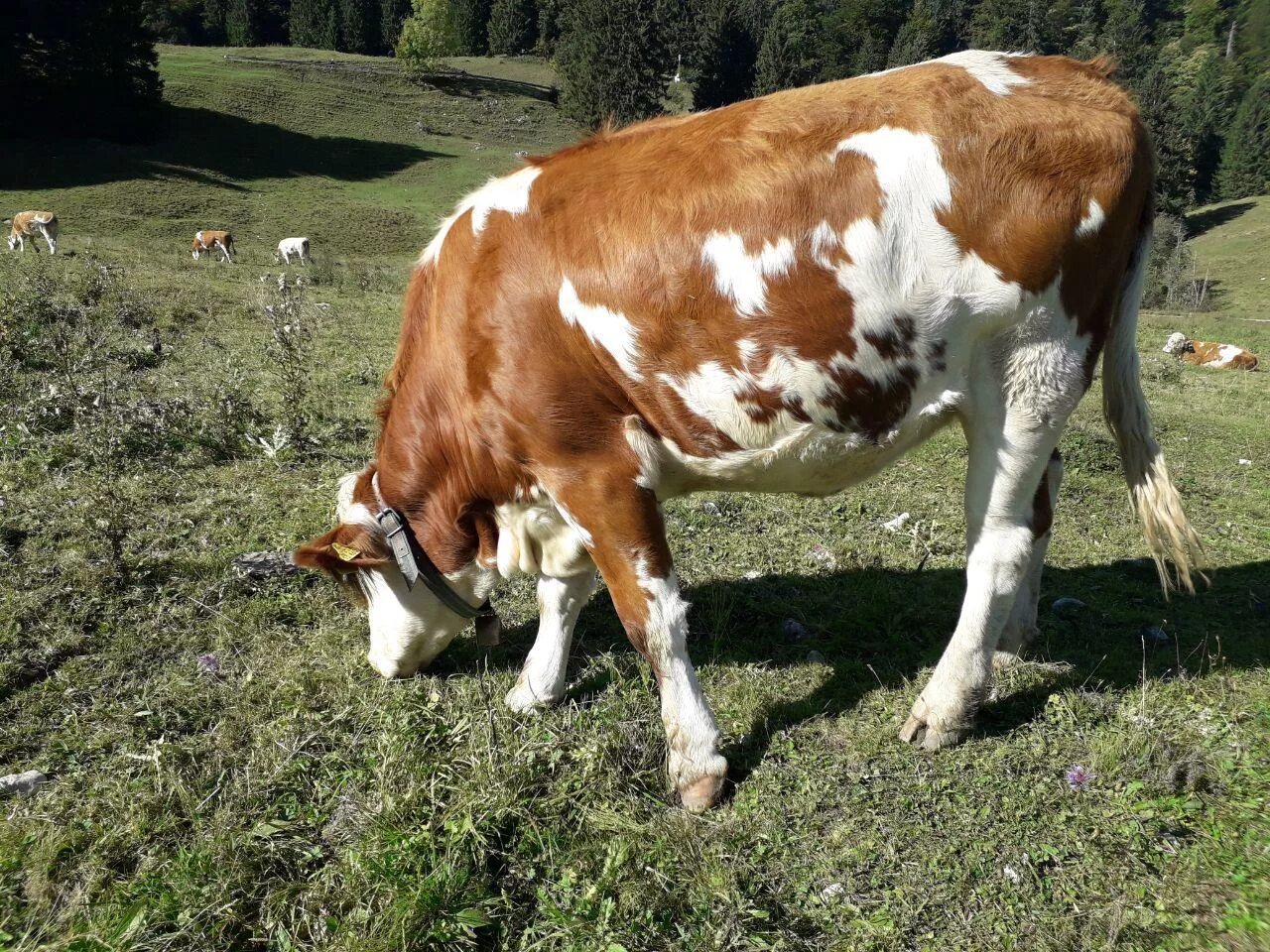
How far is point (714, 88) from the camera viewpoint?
6850 cm

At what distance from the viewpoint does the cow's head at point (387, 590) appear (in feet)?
12.3

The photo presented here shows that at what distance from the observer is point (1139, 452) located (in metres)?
3.71

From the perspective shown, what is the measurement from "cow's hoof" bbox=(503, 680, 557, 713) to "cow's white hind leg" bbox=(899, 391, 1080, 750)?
5.49 ft

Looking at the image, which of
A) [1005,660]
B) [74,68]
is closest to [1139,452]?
[1005,660]

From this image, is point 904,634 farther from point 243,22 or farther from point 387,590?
point 243,22

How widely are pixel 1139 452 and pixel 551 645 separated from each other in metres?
2.97

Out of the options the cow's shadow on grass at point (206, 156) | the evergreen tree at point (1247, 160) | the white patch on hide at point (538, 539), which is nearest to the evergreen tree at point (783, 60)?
the cow's shadow on grass at point (206, 156)

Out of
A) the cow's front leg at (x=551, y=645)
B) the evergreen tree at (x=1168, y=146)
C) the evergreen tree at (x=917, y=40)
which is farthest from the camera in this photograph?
the evergreen tree at (x=917, y=40)

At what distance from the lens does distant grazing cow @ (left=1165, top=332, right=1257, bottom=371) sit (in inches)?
590

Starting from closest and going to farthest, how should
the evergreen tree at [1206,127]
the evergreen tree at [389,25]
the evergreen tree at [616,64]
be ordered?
1. the evergreen tree at [616,64]
2. the evergreen tree at [1206,127]
3. the evergreen tree at [389,25]

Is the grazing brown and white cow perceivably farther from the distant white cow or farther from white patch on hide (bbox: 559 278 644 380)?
the distant white cow

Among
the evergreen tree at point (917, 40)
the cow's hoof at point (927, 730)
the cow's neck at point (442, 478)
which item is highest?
the evergreen tree at point (917, 40)

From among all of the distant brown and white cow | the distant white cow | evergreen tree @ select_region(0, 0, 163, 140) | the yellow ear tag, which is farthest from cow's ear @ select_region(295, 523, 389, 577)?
evergreen tree @ select_region(0, 0, 163, 140)

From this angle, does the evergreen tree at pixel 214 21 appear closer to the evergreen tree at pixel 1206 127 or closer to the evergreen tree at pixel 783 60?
the evergreen tree at pixel 783 60
